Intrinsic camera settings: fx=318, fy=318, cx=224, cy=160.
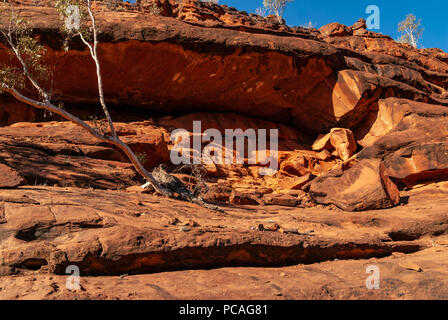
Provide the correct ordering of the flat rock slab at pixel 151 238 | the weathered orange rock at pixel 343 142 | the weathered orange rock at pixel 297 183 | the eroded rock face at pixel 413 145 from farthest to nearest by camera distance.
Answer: the weathered orange rock at pixel 343 142 → the weathered orange rock at pixel 297 183 → the eroded rock face at pixel 413 145 → the flat rock slab at pixel 151 238

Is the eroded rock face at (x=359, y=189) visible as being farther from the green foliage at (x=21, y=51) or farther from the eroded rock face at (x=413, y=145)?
the green foliage at (x=21, y=51)

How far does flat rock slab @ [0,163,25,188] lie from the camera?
5529 mm

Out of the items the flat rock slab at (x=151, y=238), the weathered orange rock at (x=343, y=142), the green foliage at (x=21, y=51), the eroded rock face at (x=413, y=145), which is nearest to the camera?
the flat rock slab at (x=151, y=238)

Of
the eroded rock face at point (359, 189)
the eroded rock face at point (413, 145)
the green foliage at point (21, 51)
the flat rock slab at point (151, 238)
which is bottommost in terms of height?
the flat rock slab at point (151, 238)

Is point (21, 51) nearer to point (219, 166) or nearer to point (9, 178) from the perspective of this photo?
point (9, 178)

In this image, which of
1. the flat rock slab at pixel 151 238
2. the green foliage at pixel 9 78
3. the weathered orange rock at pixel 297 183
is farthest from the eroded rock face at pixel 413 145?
the green foliage at pixel 9 78

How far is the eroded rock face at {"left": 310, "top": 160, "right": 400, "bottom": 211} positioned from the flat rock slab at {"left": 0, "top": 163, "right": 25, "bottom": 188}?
7.30m

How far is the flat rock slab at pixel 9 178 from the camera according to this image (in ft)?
18.1

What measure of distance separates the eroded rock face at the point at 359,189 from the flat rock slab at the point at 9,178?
7.30 meters

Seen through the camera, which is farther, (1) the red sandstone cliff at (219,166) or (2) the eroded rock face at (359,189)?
(2) the eroded rock face at (359,189)

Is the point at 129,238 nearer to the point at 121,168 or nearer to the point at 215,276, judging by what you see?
the point at 215,276

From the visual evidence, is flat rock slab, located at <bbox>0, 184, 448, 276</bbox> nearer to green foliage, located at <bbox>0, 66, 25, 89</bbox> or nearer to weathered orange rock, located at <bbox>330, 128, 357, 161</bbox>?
green foliage, located at <bbox>0, 66, 25, 89</bbox>

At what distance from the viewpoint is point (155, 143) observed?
11141 mm
